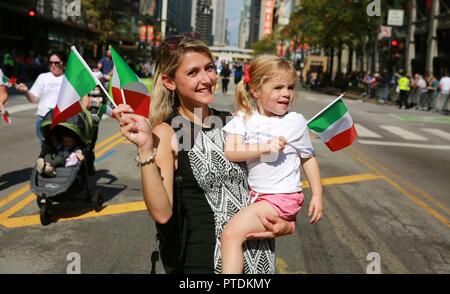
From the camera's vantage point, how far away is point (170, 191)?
2.42 metres

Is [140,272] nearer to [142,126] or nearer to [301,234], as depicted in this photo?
[301,234]

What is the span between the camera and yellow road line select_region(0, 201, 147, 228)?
6.09m

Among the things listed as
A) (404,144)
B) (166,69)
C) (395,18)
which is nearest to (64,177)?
(166,69)

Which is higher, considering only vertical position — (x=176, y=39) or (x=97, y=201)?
(x=176, y=39)

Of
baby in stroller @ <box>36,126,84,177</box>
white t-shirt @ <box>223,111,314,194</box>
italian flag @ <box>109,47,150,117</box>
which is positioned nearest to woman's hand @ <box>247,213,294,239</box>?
white t-shirt @ <box>223,111,314,194</box>

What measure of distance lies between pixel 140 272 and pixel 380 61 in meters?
56.8

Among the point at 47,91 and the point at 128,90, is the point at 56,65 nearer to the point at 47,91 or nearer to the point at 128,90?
the point at 47,91

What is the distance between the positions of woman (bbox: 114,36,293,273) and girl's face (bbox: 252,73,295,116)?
280mm

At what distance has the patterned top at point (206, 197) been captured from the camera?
8.15 ft

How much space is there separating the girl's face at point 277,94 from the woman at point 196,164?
0.28 meters

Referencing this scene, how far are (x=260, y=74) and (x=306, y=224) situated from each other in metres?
3.94

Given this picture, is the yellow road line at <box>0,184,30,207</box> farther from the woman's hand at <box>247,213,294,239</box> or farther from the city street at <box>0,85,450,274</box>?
the woman's hand at <box>247,213,294,239</box>

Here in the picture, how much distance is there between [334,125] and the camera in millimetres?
3068

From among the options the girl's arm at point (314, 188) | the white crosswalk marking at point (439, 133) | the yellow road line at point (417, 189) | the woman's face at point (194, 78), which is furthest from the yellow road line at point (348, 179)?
the white crosswalk marking at point (439, 133)
